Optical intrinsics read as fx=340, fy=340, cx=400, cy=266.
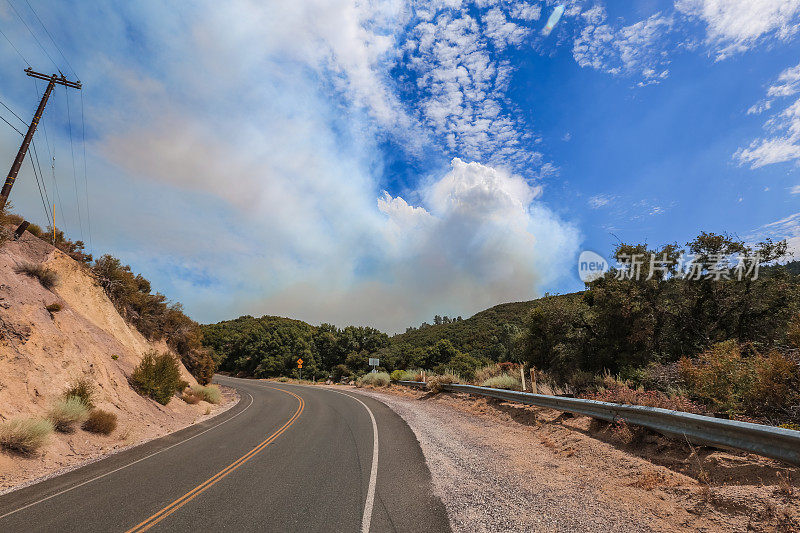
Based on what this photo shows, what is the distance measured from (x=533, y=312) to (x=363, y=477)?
62.3ft

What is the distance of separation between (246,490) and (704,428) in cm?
848

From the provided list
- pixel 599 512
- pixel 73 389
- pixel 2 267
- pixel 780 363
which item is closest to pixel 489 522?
pixel 599 512

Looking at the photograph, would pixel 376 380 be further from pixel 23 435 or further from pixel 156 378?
pixel 23 435

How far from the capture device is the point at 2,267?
13531 millimetres

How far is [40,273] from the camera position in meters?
15.0

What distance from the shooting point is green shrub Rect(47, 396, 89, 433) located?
33.8 ft

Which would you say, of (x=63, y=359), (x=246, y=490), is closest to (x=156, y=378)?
(x=63, y=359)

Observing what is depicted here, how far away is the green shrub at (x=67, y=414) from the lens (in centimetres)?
1029

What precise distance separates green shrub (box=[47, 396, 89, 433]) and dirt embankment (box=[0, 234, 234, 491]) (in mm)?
290

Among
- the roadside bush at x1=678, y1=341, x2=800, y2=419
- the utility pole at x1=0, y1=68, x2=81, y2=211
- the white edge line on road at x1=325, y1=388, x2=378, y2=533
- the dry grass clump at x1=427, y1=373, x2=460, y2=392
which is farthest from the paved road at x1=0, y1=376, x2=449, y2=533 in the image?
the utility pole at x1=0, y1=68, x2=81, y2=211

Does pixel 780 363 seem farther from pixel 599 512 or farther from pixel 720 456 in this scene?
pixel 599 512

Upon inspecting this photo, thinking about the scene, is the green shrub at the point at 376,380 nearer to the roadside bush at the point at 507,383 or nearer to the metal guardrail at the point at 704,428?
the roadside bush at the point at 507,383

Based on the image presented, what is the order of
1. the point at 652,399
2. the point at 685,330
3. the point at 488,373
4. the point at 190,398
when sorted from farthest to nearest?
the point at 488,373, the point at 190,398, the point at 685,330, the point at 652,399

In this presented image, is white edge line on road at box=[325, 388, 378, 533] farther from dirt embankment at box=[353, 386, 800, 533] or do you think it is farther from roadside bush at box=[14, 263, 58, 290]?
roadside bush at box=[14, 263, 58, 290]
